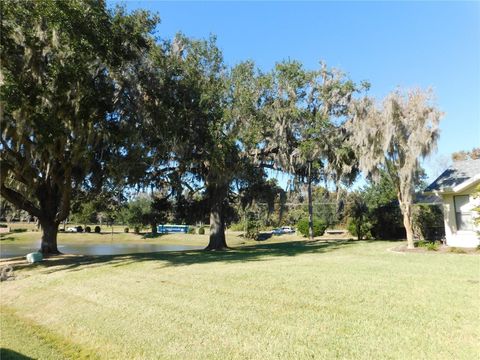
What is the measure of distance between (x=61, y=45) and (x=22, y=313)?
25.6ft

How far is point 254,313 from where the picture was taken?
601 centimetres

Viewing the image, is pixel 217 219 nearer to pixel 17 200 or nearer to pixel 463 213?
pixel 17 200

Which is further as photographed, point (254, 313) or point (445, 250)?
point (445, 250)

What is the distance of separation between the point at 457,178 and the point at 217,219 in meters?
11.3

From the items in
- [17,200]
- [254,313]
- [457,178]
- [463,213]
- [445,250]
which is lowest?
[254,313]

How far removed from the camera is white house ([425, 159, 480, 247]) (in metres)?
15.2

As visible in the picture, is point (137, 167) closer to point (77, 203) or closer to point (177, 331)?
point (77, 203)

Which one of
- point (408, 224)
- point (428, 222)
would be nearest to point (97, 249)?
point (428, 222)

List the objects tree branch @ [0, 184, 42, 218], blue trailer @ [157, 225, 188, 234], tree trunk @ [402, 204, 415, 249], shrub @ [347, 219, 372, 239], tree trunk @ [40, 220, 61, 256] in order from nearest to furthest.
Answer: tree branch @ [0, 184, 42, 218] → tree trunk @ [402, 204, 415, 249] → tree trunk @ [40, 220, 61, 256] → shrub @ [347, 219, 372, 239] → blue trailer @ [157, 225, 188, 234]

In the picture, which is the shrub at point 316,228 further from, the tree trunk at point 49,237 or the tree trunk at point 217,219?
the tree trunk at point 49,237

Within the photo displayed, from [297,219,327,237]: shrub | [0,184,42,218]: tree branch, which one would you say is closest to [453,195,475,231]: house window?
[297,219,327,237]: shrub

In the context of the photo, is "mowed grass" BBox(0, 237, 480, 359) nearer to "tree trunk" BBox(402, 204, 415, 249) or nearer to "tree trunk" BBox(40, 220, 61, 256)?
"tree trunk" BBox(402, 204, 415, 249)

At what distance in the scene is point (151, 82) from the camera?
15.8m

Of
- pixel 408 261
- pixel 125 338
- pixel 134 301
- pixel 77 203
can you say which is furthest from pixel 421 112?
pixel 77 203
